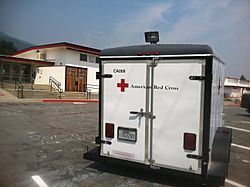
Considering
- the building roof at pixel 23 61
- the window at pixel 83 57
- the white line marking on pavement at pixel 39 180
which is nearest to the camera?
the white line marking on pavement at pixel 39 180

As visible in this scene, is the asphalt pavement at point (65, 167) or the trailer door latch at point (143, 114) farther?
the asphalt pavement at point (65, 167)

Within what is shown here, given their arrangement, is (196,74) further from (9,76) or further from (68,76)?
(9,76)

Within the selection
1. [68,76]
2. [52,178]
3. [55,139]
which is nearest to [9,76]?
[68,76]

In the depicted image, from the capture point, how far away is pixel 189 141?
367 centimetres

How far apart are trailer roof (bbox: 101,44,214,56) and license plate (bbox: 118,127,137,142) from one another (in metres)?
1.36

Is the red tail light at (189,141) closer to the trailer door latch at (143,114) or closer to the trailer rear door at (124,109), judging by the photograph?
the trailer door latch at (143,114)

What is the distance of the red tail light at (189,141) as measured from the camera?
11.9ft

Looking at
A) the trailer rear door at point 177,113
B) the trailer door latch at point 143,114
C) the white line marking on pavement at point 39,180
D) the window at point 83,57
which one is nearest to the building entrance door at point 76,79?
the window at point 83,57

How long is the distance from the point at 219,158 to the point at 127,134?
1.68 meters

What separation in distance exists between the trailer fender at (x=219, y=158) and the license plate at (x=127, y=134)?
1.35 meters

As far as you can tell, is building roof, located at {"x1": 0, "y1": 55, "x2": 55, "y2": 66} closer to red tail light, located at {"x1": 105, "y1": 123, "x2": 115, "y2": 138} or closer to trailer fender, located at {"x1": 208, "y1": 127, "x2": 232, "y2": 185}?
red tail light, located at {"x1": 105, "y1": 123, "x2": 115, "y2": 138}

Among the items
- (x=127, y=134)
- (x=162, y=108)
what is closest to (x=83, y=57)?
(x=127, y=134)

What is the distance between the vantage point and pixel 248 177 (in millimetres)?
4742

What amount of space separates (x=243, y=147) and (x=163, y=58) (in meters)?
5.29
